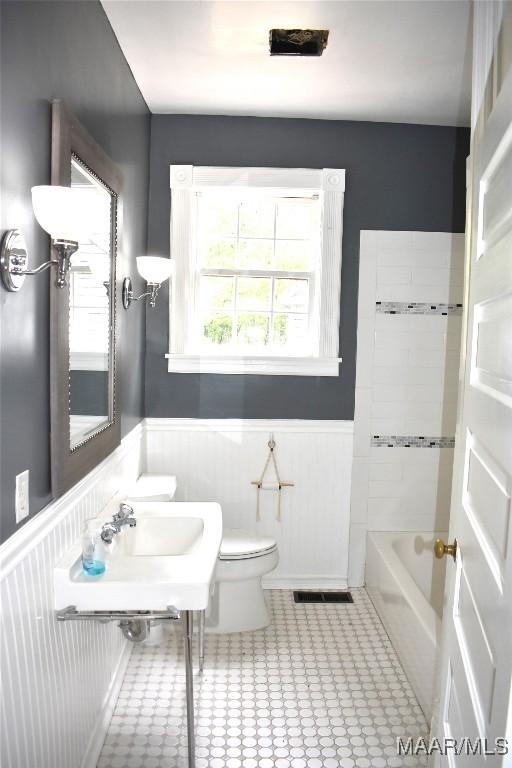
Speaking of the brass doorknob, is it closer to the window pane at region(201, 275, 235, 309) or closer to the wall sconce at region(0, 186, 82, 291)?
the wall sconce at region(0, 186, 82, 291)

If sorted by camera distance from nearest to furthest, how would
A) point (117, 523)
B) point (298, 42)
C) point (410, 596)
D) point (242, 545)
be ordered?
point (117, 523) < point (298, 42) < point (410, 596) < point (242, 545)

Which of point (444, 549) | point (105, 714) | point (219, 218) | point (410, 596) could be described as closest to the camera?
point (444, 549)

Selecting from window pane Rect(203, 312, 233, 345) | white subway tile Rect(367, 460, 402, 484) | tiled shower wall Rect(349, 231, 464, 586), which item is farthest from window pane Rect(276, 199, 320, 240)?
white subway tile Rect(367, 460, 402, 484)

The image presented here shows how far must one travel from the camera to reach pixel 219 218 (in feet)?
11.8

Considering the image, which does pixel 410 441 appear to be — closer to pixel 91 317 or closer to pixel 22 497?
pixel 91 317

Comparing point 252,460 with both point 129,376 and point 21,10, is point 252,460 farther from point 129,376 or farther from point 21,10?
point 21,10

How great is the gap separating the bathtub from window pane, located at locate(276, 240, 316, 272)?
1.66 meters

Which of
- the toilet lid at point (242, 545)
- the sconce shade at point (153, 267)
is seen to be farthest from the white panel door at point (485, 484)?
the sconce shade at point (153, 267)

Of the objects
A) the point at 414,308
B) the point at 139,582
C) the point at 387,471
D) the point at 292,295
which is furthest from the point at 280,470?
the point at 139,582

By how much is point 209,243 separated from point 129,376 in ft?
3.32

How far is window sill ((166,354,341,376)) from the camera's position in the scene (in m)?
3.54

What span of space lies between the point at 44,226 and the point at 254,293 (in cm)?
220

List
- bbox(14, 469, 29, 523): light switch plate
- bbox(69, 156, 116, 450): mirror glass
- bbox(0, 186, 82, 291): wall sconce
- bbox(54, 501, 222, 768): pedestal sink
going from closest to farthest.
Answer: bbox(0, 186, 82, 291): wall sconce
bbox(14, 469, 29, 523): light switch plate
bbox(54, 501, 222, 768): pedestal sink
bbox(69, 156, 116, 450): mirror glass

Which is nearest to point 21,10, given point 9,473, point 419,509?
point 9,473
